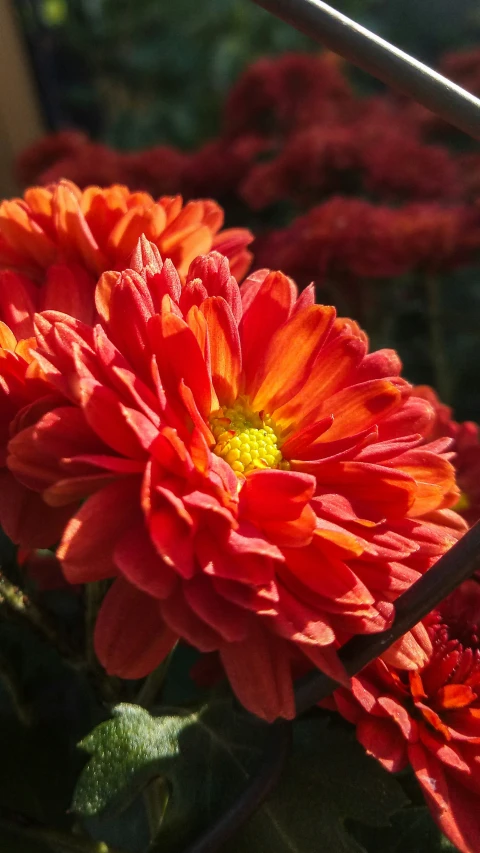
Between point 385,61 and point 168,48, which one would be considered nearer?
point 385,61

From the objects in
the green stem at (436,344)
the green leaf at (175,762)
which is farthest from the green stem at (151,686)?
the green stem at (436,344)

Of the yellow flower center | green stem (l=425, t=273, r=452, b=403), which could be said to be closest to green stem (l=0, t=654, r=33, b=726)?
the yellow flower center

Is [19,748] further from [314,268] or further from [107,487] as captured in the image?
[314,268]

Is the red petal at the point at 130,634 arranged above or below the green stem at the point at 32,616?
above

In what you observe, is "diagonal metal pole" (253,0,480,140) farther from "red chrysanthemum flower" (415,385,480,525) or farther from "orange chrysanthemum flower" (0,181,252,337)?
"red chrysanthemum flower" (415,385,480,525)

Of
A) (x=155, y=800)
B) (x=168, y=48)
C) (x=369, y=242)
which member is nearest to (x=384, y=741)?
(x=155, y=800)

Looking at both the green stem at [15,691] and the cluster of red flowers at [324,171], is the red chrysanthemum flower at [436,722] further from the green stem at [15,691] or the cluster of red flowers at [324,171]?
the cluster of red flowers at [324,171]

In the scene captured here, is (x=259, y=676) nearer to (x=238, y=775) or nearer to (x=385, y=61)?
(x=238, y=775)
